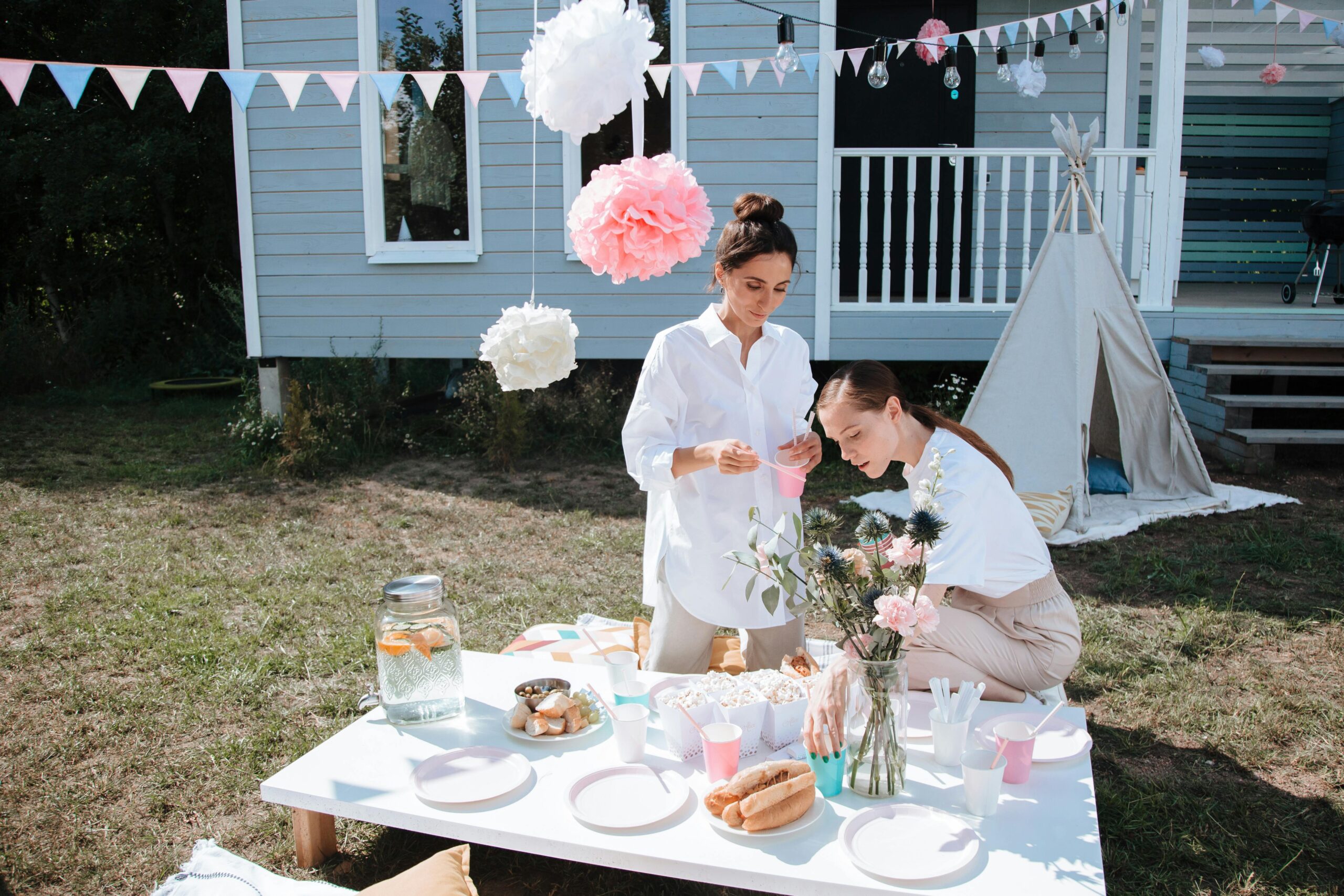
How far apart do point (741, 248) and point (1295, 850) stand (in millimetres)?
2155

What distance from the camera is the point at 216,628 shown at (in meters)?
4.14

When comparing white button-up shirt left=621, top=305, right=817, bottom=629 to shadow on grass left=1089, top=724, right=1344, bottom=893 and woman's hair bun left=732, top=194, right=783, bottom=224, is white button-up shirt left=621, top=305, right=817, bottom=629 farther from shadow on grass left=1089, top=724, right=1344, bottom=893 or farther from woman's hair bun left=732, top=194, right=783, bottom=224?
shadow on grass left=1089, top=724, right=1344, bottom=893

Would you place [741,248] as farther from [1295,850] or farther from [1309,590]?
[1309,590]

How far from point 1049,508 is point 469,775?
4.01 meters

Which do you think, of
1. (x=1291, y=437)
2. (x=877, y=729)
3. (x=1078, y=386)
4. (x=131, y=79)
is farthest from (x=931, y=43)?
(x=877, y=729)

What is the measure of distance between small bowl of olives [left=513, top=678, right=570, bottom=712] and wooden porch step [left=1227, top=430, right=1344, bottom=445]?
554 centimetres

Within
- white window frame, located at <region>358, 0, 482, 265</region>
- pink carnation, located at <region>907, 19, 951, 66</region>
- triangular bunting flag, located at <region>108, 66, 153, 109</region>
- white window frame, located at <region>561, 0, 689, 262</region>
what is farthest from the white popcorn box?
white window frame, located at <region>358, 0, 482, 265</region>

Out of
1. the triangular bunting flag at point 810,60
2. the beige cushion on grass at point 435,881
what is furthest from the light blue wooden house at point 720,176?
the beige cushion on grass at point 435,881

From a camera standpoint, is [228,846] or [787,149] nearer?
[228,846]

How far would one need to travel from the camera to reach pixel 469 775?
7.00 ft

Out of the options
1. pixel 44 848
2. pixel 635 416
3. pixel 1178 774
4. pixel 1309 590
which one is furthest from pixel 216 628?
pixel 1309 590

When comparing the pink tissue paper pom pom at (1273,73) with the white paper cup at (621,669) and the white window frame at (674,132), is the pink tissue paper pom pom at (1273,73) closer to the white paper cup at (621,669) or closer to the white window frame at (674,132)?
the white window frame at (674,132)

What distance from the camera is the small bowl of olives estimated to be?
7.81 ft

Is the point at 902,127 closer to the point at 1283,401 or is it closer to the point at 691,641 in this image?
the point at 1283,401
